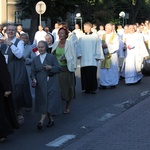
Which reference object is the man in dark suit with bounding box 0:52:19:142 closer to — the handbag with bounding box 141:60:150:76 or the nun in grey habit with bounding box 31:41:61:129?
the nun in grey habit with bounding box 31:41:61:129

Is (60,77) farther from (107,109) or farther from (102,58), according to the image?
(102,58)

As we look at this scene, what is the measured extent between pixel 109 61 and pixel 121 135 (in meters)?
5.49

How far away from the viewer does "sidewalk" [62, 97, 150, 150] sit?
6.43m

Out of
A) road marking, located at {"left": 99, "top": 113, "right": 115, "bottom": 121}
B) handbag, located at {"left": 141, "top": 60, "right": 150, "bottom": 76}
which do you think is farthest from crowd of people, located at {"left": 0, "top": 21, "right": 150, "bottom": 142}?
road marking, located at {"left": 99, "top": 113, "right": 115, "bottom": 121}

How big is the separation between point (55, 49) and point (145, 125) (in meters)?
2.41

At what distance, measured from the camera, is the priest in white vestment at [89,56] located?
37.5 ft

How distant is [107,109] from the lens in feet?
30.8

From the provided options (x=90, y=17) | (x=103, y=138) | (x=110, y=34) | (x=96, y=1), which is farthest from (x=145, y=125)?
(x=90, y=17)

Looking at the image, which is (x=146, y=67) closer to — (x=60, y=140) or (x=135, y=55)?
(x=135, y=55)

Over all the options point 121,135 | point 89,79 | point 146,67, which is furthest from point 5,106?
point 146,67

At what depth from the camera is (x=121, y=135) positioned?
23.3ft

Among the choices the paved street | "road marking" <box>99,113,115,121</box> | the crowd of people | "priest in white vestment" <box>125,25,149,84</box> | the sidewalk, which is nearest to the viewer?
the sidewalk

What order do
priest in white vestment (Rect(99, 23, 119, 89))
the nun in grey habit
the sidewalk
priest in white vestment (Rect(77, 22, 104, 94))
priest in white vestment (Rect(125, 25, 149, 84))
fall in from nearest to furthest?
1. the sidewalk
2. the nun in grey habit
3. priest in white vestment (Rect(77, 22, 104, 94))
4. priest in white vestment (Rect(99, 23, 119, 89))
5. priest in white vestment (Rect(125, 25, 149, 84))

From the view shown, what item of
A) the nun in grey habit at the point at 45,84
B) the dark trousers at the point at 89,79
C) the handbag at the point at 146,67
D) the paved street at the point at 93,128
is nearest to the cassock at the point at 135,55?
the handbag at the point at 146,67
